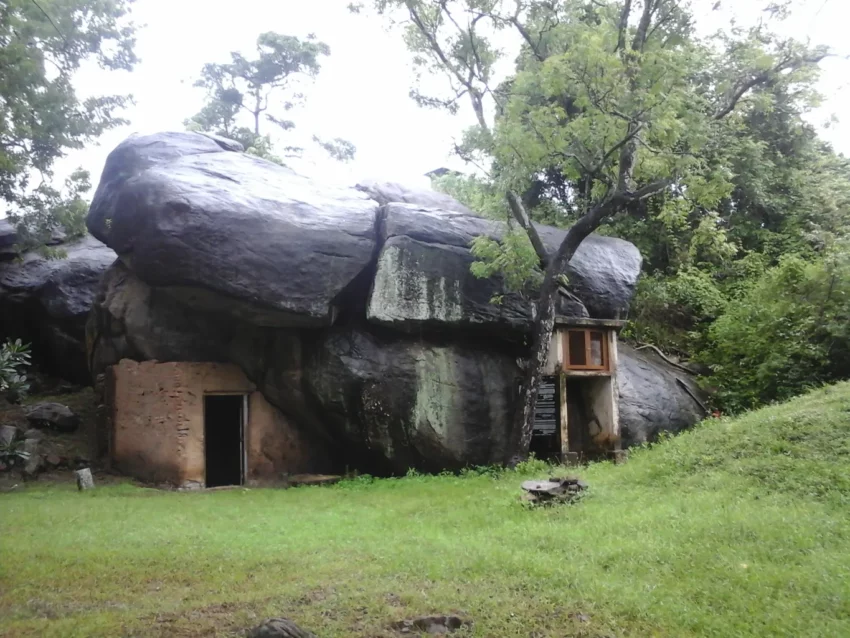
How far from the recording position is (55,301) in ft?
59.1

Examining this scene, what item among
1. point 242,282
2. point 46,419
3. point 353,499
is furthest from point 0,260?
point 353,499

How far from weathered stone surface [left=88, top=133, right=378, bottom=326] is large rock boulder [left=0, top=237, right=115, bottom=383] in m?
5.41

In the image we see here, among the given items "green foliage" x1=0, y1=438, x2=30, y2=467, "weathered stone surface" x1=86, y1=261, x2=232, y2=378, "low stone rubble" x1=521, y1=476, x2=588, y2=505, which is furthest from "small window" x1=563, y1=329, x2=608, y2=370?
"green foliage" x1=0, y1=438, x2=30, y2=467

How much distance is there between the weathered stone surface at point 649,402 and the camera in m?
14.2

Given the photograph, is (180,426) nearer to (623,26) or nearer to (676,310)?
(623,26)

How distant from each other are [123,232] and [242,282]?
2.46m

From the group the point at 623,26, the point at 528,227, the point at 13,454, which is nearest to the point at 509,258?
the point at 528,227

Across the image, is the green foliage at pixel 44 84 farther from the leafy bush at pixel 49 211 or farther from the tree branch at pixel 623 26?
the tree branch at pixel 623 26

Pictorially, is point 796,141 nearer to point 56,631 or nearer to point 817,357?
point 817,357

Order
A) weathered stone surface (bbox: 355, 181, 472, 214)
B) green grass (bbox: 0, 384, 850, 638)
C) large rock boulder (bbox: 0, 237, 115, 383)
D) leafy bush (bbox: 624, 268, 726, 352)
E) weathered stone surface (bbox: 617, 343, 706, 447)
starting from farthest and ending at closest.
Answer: large rock boulder (bbox: 0, 237, 115, 383) < leafy bush (bbox: 624, 268, 726, 352) < weathered stone surface (bbox: 355, 181, 472, 214) < weathered stone surface (bbox: 617, 343, 706, 447) < green grass (bbox: 0, 384, 850, 638)

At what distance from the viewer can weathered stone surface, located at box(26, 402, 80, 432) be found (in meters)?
14.6

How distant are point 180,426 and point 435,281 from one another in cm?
535

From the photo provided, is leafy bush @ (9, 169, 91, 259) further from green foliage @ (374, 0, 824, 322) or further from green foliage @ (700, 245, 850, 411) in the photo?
green foliage @ (700, 245, 850, 411)

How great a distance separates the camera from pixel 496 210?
13.5 metres
